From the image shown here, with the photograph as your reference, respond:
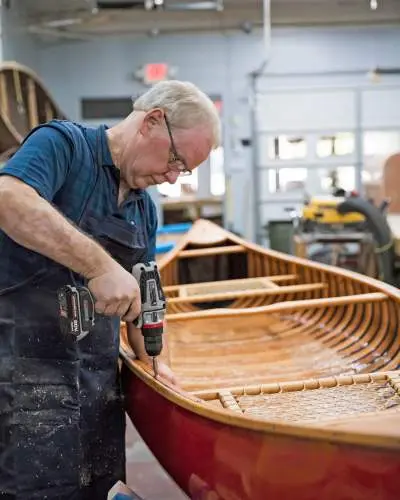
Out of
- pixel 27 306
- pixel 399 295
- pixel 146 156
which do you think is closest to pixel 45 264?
pixel 27 306

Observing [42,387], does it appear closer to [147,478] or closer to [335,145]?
[147,478]

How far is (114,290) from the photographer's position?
1895mm

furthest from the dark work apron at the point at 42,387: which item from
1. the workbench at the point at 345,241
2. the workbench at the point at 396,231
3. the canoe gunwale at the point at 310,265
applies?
the workbench at the point at 345,241

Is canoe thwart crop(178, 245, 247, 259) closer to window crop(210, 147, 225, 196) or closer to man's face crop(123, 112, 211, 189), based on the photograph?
man's face crop(123, 112, 211, 189)

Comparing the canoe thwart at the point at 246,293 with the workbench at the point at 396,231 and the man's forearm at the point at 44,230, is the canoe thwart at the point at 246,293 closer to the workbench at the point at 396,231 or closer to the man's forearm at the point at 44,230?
the man's forearm at the point at 44,230

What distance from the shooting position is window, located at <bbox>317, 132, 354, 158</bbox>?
10914 millimetres

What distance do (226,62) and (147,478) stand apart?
8.71 metres

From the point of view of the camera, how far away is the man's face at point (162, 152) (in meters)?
2.11

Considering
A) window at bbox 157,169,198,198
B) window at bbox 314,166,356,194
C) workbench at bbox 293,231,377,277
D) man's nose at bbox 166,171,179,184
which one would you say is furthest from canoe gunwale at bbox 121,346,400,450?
window at bbox 157,169,198,198

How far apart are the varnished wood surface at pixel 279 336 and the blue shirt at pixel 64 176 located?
0.55m

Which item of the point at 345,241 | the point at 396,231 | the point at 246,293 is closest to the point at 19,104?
the point at 345,241

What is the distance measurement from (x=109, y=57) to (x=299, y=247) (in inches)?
220

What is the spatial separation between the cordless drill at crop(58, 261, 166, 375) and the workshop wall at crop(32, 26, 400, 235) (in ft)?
29.2

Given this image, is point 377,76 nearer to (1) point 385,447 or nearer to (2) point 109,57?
(2) point 109,57
